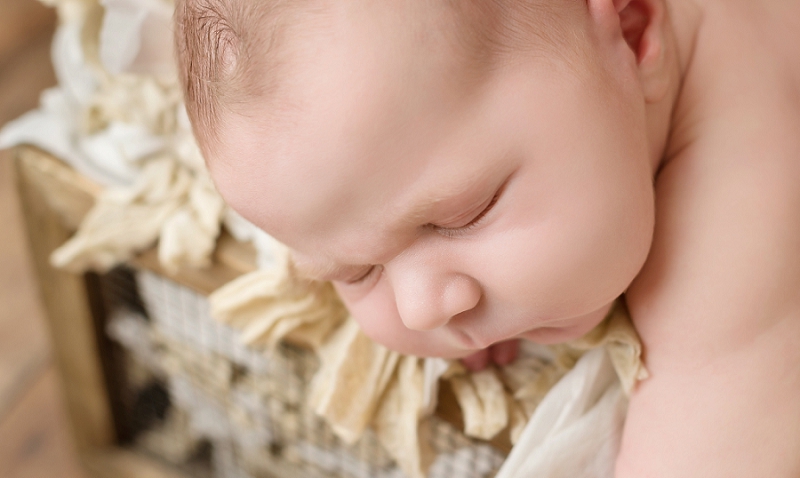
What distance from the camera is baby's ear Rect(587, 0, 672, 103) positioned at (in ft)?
1.71

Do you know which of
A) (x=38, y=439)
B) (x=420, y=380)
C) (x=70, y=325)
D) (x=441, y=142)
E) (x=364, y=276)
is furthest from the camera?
(x=38, y=439)

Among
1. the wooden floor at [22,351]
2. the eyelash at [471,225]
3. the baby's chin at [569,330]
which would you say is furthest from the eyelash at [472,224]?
the wooden floor at [22,351]

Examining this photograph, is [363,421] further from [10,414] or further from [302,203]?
[10,414]

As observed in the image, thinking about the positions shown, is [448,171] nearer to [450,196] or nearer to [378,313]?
[450,196]

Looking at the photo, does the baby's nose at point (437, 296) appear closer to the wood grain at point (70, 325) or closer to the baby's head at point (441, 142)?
the baby's head at point (441, 142)

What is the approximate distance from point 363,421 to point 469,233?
0.28 meters

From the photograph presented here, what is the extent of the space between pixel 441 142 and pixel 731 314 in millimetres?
238

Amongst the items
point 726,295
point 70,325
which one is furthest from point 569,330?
point 70,325

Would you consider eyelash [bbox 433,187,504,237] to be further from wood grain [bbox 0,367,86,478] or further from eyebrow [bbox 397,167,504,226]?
wood grain [bbox 0,367,86,478]

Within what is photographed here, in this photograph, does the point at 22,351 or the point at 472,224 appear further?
the point at 22,351

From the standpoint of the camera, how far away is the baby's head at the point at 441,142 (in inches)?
16.5

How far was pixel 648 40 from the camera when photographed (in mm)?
526

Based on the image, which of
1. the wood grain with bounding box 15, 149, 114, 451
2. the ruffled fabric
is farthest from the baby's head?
the wood grain with bounding box 15, 149, 114, 451

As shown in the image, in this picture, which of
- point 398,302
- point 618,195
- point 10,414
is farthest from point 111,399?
point 618,195
